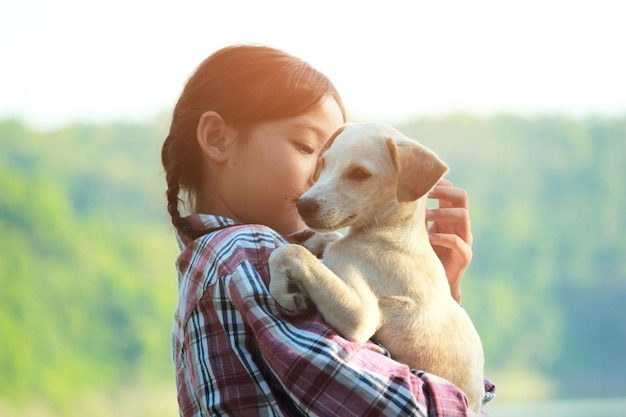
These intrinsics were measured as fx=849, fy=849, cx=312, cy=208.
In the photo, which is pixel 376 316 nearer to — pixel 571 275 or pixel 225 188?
pixel 225 188

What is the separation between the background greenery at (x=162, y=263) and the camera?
10531 mm

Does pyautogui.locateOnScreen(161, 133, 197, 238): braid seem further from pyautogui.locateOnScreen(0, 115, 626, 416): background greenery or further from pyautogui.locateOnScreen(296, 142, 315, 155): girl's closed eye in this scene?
pyautogui.locateOnScreen(0, 115, 626, 416): background greenery

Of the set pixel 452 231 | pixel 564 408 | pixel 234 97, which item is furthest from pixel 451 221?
pixel 564 408

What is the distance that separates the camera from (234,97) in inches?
56.8

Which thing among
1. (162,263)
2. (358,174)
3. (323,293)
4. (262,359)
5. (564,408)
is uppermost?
(358,174)

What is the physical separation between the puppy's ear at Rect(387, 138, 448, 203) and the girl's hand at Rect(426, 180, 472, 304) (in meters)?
0.27

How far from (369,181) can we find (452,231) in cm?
39

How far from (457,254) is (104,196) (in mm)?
9843

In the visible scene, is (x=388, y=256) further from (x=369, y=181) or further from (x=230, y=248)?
(x=230, y=248)

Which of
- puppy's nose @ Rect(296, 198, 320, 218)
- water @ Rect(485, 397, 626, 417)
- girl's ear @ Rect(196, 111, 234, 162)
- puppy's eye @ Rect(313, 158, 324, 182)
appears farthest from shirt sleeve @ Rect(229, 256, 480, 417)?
water @ Rect(485, 397, 626, 417)

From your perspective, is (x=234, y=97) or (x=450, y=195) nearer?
(x=234, y=97)

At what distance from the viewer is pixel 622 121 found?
12.5 metres

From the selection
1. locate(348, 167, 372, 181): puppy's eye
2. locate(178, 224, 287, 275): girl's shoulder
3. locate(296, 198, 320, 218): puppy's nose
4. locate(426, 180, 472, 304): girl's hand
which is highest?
locate(348, 167, 372, 181): puppy's eye

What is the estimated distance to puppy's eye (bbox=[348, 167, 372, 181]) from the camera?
125 centimetres
